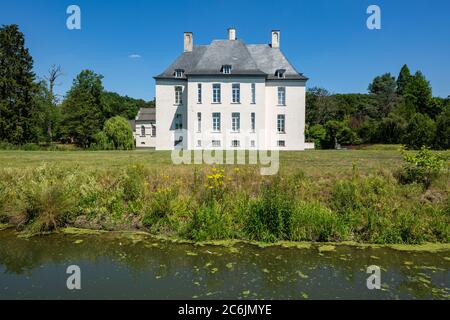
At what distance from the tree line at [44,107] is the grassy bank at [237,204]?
21.6 m

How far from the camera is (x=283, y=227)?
27.5 ft

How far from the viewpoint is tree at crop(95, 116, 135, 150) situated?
30.6 meters

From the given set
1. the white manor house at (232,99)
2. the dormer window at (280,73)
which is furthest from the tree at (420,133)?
the dormer window at (280,73)

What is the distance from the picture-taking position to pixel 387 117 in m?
43.7

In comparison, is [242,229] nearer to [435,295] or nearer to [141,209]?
[141,209]

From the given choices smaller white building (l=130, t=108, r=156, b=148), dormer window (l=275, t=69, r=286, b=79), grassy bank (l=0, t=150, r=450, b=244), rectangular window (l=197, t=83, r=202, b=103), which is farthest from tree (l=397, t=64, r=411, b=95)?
grassy bank (l=0, t=150, r=450, b=244)

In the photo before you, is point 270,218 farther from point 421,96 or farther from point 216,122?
point 421,96

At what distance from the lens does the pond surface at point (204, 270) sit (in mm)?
5547

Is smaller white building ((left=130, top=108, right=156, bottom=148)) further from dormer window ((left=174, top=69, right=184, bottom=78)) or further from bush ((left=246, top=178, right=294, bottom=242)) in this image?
bush ((left=246, top=178, right=294, bottom=242))

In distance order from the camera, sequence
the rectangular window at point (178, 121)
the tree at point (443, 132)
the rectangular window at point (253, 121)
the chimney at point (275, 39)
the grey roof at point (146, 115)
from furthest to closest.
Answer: the grey roof at point (146, 115), the chimney at point (275, 39), the rectangular window at point (178, 121), the tree at point (443, 132), the rectangular window at point (253, 121)

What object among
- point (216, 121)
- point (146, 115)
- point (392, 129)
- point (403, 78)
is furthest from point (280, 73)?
point (403, 78)

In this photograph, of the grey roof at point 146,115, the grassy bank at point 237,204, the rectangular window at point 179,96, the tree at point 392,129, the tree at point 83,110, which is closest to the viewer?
the grassy bank at point 237,204

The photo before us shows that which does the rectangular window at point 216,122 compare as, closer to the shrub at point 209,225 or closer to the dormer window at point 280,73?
the dormer window at point 280,73

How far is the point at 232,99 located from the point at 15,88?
77.1 feet
